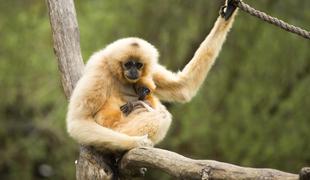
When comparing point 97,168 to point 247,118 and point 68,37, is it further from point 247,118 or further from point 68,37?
point 247,118

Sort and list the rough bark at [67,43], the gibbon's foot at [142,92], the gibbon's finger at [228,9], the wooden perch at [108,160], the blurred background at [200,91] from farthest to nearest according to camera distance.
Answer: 1. the blurred background at [200,91]
2. the gibbon's finger at [228,9]
3. the rough bark at [67,43]
4. the gibbon's foot at [142,92]
5. the wooden perch at [108,160]

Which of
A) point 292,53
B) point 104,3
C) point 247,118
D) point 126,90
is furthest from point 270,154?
point 126,90

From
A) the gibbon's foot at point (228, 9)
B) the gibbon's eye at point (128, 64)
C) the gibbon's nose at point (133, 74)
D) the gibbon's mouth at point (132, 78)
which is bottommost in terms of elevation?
the gibbon's mouth at point (132, 78)

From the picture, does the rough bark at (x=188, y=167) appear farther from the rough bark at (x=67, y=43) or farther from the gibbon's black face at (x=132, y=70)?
the gibbon's black face at (x=132, y=70)

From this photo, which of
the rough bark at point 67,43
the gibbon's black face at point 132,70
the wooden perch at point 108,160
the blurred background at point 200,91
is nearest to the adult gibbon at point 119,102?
the gibbon's black face at point 132,70

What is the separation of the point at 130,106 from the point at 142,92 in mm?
272

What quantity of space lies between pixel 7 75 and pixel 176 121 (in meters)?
4.59

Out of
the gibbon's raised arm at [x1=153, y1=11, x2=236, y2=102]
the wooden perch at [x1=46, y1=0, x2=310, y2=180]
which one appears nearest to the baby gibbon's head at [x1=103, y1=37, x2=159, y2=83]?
the wooden perch at [x1=46, y1=0, x2=310, y2=180]

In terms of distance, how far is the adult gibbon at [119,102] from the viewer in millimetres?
6020

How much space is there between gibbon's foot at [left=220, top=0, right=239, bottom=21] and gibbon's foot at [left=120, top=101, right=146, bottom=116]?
4.75ft

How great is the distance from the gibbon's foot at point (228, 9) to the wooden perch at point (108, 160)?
5.35 ft

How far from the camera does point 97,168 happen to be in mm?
6051

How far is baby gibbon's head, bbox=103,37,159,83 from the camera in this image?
643 cm

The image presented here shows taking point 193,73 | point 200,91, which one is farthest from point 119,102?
point 200,91
